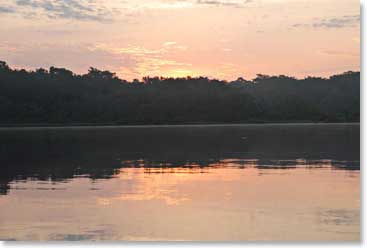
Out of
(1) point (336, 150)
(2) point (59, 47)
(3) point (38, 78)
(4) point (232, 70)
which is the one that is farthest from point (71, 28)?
(1) point (336, 150)

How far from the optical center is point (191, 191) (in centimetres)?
681

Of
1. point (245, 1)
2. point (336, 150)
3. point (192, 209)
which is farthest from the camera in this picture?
A: point (336, 150)

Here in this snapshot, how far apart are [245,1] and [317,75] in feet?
3.42

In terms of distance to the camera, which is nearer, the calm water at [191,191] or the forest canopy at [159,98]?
the calm water at [191,191]

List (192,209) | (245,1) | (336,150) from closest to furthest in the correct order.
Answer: (192,209) → (245,1) → (336,150)

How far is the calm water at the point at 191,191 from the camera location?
534 centimetres

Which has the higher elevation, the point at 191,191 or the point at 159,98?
the point at 159,98

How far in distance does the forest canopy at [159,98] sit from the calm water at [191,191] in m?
0.20

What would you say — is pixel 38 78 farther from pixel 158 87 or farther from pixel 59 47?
pixel 158 87

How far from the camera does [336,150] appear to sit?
27.9ft

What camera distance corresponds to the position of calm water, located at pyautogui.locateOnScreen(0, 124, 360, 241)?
17.5 ft

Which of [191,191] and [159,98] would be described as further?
[159,98]

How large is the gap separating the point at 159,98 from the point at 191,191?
1130 millimetres

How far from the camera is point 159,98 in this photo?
724 centimetres
